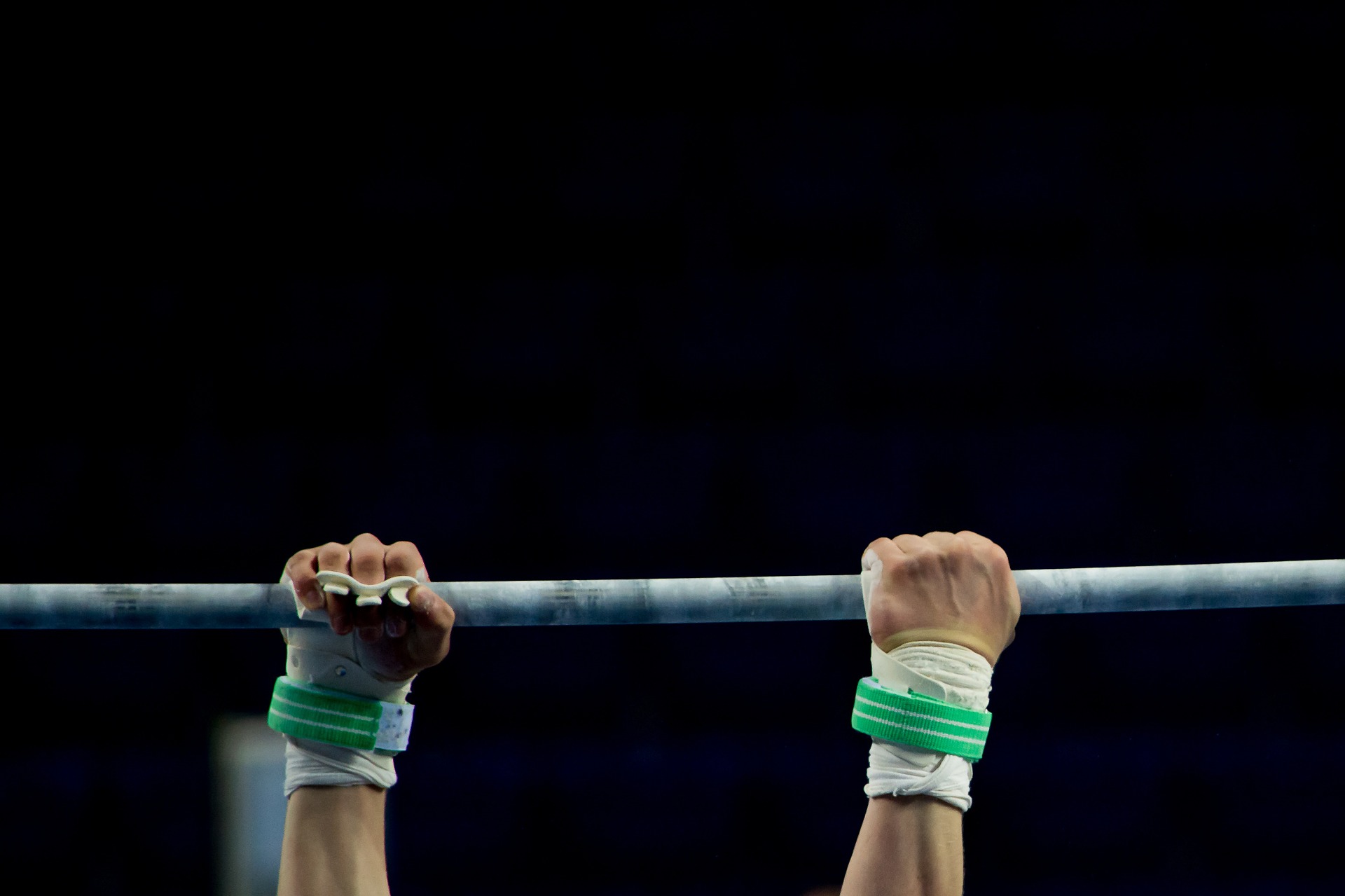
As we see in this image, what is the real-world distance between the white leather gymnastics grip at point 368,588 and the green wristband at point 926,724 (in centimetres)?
39

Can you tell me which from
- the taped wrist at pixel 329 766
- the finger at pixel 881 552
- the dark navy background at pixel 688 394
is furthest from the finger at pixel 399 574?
the dark navy background at pixel 688 394

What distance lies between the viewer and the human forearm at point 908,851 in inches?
34.0

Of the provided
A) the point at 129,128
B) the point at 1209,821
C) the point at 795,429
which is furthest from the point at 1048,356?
the point at 129,128

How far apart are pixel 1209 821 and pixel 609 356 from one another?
156 cm

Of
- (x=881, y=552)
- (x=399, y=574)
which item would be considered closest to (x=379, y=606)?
(x=399, y=574)

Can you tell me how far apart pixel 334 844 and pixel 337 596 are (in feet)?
0.72

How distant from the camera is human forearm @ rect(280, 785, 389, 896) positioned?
974mm

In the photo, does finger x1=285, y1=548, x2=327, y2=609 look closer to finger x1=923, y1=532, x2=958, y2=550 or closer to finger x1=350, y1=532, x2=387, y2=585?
finger x1=350, y1=532, x2=387, y2=585

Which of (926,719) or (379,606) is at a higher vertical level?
(379,606)

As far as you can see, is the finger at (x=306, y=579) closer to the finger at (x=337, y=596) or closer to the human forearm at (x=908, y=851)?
the finger at (x=337, y=596)

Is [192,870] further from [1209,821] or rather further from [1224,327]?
[1224,327]

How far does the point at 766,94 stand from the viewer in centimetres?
245

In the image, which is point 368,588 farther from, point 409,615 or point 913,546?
point 913,546

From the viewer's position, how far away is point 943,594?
0.97 metres
